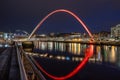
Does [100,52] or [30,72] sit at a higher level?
[30,72]

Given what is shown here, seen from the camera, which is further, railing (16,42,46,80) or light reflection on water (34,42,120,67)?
light reflection on water (34,42,120,67)

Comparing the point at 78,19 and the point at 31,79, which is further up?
the point at 78,19

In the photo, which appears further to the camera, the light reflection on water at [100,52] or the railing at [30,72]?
the light reflection on water at [100,52]

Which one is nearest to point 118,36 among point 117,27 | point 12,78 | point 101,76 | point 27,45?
point 117,27

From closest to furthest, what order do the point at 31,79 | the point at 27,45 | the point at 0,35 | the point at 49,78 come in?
the point at 31,79
the point at 49,78
the point at 27,45
the point at 0,35

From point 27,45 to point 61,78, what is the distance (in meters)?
61.5

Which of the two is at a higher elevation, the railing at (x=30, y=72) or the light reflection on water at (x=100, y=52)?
the railing at (x=30, y=72)

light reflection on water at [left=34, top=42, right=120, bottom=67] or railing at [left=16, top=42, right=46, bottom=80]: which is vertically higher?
railing at [left=16, top=42, right=46, bottom=80]

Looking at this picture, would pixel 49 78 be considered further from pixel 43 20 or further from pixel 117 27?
pixel 117 27

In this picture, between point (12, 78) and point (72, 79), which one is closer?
point (12, 78)

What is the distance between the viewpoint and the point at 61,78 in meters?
26.1

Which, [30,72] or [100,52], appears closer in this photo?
[30,72]

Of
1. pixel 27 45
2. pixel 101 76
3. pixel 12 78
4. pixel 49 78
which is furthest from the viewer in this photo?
pixel 27 45

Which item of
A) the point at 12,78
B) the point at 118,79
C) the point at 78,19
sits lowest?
the point at 118,79
